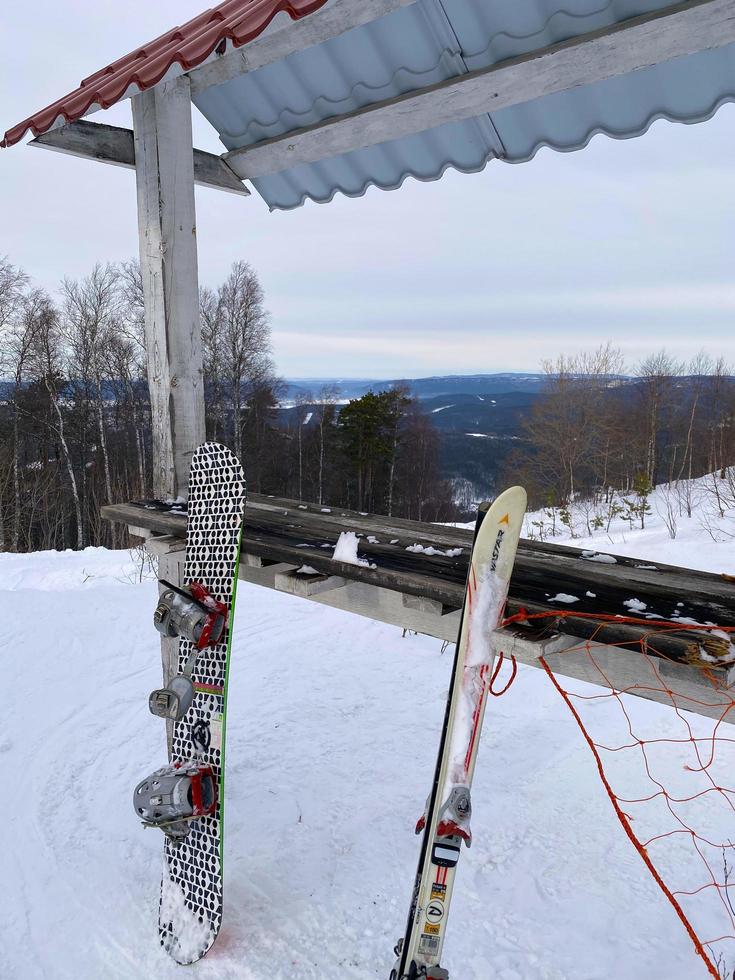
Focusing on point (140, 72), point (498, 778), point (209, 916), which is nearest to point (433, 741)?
point (498, 778)

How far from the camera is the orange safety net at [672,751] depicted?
1.69m

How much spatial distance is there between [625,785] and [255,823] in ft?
7.86

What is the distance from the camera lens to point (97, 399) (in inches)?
774

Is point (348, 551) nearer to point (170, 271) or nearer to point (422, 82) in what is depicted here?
point (170, 271)

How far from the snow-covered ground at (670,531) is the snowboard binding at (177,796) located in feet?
18.0

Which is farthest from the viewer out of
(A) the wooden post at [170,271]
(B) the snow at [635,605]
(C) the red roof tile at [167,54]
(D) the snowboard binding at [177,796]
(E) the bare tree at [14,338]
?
(E) the bare tree at [14,338]

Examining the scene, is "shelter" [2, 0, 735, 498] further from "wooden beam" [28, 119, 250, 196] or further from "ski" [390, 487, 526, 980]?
"ski" [390, 487, 526, 980]

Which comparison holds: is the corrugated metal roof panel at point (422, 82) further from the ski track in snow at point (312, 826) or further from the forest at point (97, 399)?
the forest at point (97, 399)

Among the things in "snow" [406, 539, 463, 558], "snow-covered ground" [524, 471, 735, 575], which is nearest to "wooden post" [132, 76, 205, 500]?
"snow" [406, 539, 463, 558]

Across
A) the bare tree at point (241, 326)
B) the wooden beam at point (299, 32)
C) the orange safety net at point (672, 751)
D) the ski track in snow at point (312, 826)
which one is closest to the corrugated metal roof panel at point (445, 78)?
the wooden beam at point (299, 32)

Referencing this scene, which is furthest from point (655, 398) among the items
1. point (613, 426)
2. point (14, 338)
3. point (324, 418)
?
point (14, 338)

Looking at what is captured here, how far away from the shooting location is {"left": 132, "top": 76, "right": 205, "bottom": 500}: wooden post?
307 centimetres

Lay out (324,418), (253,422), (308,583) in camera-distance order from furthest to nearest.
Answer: (324,418), (253,422), (308,583)

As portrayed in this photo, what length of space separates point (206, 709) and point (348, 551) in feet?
3.35
